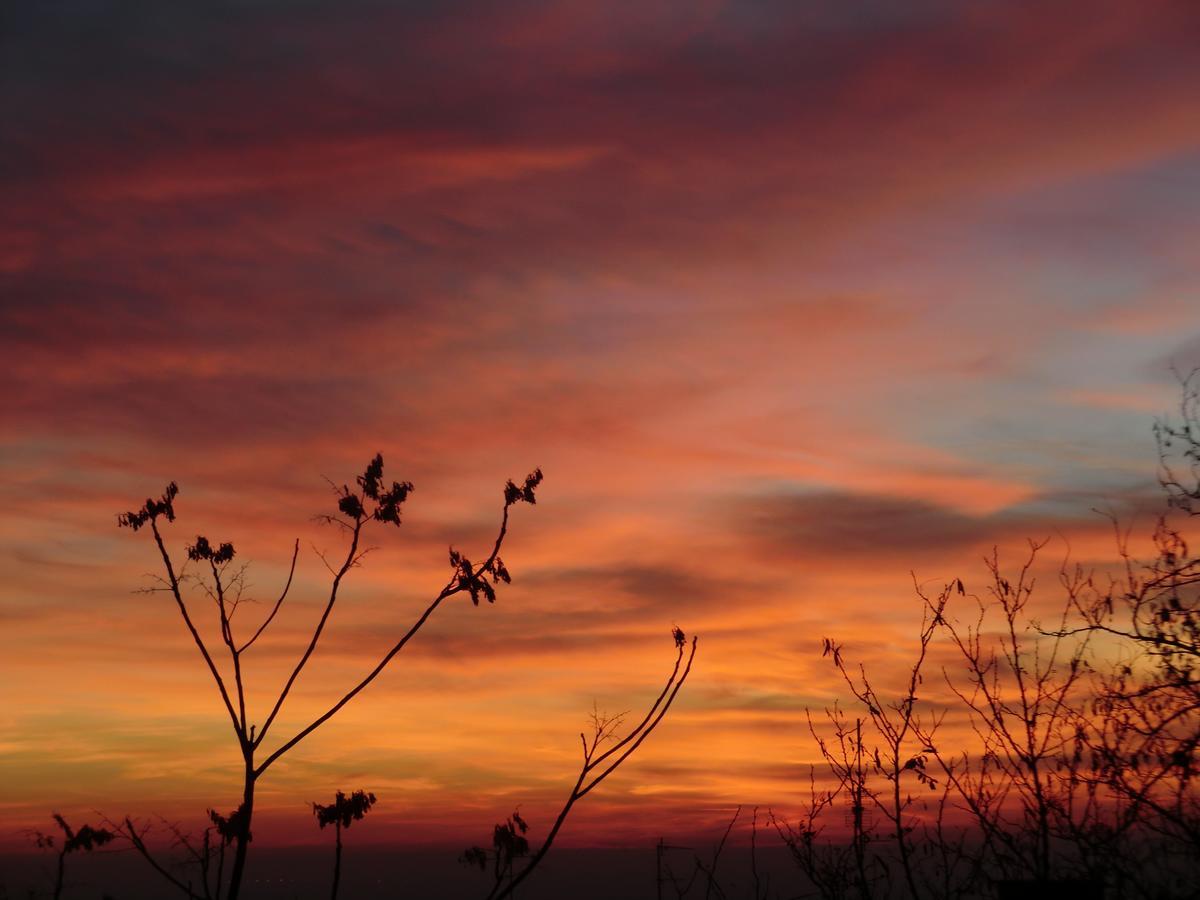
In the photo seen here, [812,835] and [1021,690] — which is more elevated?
[1021,690]

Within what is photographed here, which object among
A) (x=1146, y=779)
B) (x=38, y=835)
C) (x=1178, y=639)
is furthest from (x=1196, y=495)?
(x=38, y=835)

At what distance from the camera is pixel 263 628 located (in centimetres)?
1364

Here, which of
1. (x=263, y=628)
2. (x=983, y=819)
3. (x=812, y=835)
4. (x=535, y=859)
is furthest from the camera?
(x=812, y=835)

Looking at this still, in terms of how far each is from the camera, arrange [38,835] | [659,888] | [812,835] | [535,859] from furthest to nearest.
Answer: [659,888], [812,835], [38,835], [535,859]

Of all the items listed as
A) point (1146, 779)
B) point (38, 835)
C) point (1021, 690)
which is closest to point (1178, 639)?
point (1146, 779)

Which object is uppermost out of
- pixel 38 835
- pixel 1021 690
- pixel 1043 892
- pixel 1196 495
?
pixel 1196 495

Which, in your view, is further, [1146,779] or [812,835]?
[812,835]

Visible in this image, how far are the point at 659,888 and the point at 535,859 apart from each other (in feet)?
31.6

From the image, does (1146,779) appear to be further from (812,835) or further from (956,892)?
(812,835)

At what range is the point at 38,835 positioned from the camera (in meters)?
12.8

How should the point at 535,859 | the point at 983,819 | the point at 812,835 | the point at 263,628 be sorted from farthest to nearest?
the point at 812,835 → the point at 983,819 → the point at 263,628 → the point at 535,859

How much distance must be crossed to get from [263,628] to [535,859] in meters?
4.17

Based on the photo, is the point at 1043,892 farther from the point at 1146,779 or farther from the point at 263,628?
the point at 263,628

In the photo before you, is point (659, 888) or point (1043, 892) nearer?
point (1043, 892)
